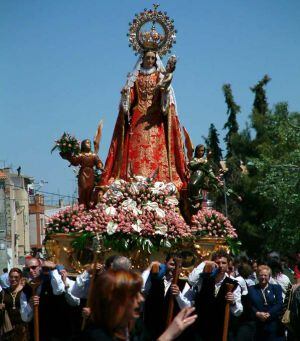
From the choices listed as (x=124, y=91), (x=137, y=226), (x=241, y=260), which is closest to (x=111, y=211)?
(x=137, y=226)

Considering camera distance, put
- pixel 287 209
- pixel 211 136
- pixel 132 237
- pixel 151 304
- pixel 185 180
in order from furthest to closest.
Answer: pixel 211 136 → pixel 287 209 → pixel 185 180 → pixel 132 237 → pixel 151 304

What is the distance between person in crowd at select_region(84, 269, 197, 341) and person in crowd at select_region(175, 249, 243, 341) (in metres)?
5.40

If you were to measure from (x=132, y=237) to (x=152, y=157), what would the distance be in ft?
12.7

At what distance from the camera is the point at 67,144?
17.5 m

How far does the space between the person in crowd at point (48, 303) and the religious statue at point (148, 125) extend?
802 centimetres

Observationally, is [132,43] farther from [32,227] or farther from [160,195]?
[32,227]

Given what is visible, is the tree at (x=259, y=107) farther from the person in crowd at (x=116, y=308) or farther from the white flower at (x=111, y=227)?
the person in crowd at (x=116, y=308)

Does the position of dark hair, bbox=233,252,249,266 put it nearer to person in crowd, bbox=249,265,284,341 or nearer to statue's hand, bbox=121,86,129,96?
person in crowd, bbox=249,265,284,341

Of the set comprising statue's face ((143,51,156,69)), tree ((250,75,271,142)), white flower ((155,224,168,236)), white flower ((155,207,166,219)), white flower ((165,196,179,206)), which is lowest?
white flower ((155,224,168,236))

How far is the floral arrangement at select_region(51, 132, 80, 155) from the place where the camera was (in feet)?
57.3

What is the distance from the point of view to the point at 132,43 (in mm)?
19484

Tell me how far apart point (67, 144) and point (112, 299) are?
12740 millimetres

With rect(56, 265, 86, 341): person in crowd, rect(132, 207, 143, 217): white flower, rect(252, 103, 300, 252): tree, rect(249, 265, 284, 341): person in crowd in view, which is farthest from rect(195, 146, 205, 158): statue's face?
rect(252, 103, 300, 252): tree

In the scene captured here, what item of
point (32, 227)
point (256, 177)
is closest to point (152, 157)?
point (256, 177)
